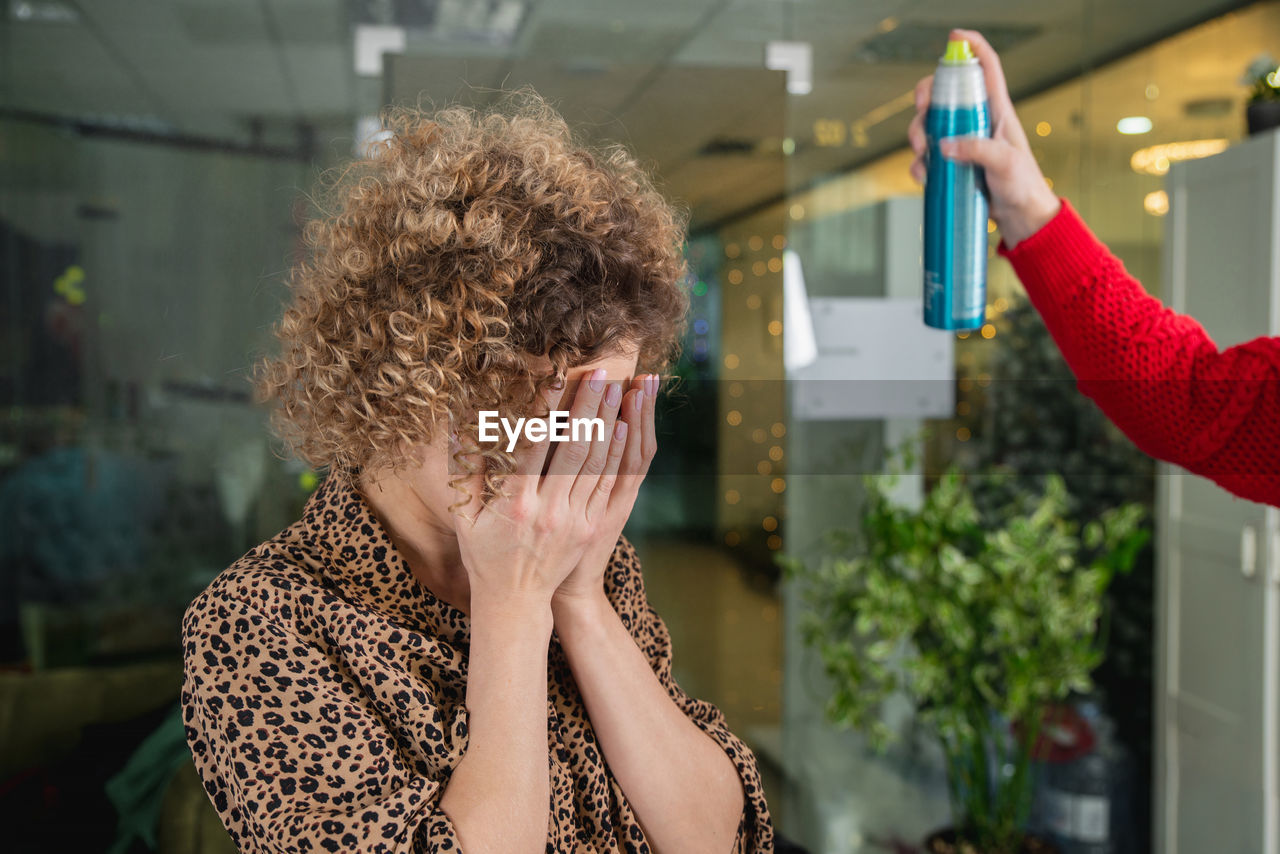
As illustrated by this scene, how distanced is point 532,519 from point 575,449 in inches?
2.1

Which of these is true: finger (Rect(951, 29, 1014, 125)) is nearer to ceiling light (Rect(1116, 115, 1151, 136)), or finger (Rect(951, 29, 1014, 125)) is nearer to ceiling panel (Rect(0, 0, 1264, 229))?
ceiling panel (Rect(0, 0, 1264, 229))

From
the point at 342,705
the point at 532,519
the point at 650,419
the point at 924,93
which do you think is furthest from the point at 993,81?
the point at 342,705

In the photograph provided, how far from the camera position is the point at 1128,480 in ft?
7.70

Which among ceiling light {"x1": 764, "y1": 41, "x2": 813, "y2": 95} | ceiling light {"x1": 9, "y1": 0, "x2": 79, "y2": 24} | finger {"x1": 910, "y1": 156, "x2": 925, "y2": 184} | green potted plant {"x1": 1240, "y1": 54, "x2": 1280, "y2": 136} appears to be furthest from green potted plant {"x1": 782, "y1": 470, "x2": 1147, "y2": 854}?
ceiling light {"x1": 9, "y1": 0, "x2": 79, "y2": 24}

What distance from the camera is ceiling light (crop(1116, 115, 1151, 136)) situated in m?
2.29

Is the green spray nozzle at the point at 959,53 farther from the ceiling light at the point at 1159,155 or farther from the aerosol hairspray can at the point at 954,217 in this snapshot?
the ceiling light at the point at 1159,155

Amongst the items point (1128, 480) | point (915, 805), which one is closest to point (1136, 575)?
point (1128, 480)

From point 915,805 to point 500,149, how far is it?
2.06 metres

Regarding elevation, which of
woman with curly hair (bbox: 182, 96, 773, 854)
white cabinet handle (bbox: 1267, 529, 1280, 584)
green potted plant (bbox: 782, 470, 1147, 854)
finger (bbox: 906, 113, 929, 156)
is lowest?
green potted plant (bbox: 782, 470, 1147, 854)

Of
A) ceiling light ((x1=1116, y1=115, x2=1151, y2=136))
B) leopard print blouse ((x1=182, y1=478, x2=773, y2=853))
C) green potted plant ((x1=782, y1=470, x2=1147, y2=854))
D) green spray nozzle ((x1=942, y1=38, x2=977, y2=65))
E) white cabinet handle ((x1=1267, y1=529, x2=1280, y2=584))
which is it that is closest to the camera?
leopard print blouse ((x1=182, y1=478, x2=773, y2=853))

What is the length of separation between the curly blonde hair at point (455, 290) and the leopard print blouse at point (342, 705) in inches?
3.3

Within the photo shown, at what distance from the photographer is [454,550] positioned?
72 centimetres

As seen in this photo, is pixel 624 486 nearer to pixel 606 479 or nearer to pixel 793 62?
pixel 606 479

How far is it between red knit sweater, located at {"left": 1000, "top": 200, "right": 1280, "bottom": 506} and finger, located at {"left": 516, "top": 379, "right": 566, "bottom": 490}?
0.64 m
